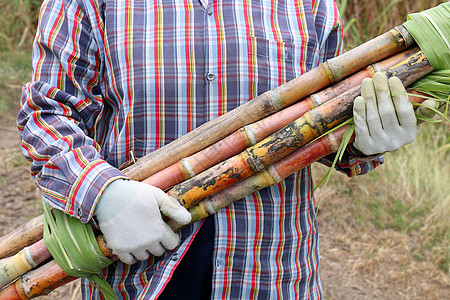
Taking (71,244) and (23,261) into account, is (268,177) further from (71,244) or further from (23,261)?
(23,261)

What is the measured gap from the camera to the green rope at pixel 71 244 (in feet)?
4.33

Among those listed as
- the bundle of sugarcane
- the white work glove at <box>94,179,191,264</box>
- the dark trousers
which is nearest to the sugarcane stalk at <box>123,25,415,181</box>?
the bundle of sugarcane

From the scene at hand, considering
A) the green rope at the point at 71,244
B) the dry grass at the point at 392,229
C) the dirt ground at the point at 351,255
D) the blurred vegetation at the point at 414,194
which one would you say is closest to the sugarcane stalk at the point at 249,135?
the green rope at the point at 71,244

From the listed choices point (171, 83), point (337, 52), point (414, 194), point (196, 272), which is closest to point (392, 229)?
point (414, 194)

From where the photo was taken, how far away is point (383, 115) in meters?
1.24

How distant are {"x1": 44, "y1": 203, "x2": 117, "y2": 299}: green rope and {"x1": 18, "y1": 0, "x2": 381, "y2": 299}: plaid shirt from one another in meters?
0.08

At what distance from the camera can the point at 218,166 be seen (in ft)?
4.36

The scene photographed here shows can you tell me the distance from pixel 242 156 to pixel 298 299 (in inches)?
19.4

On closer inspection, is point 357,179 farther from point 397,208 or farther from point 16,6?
point 16,6

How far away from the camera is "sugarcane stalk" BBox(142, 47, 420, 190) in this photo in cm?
133

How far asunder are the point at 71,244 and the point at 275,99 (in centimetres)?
66

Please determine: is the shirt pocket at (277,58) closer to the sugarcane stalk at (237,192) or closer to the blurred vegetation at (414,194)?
the sugarcane stalk at (237,192)

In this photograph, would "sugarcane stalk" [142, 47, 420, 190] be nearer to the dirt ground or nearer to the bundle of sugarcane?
the bundle of sugarcane

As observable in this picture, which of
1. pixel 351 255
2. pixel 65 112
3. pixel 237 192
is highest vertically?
pixel 65 112
